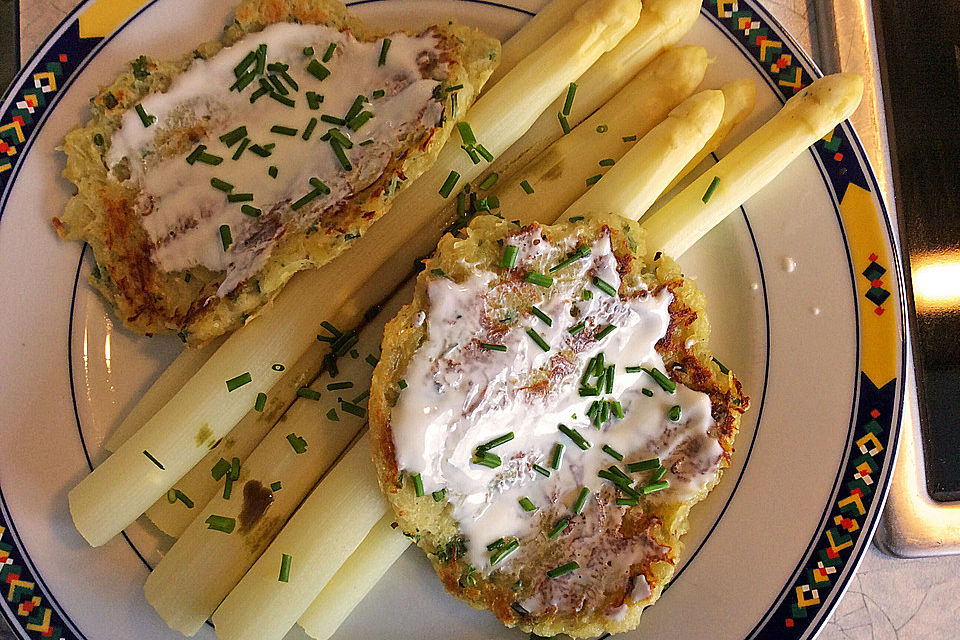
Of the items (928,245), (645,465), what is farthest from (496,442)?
(928,245)

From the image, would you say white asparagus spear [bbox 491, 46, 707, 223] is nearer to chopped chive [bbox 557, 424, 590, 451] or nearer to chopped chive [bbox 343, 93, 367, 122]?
chopped chive [bbox 343, 93, 367, 122]

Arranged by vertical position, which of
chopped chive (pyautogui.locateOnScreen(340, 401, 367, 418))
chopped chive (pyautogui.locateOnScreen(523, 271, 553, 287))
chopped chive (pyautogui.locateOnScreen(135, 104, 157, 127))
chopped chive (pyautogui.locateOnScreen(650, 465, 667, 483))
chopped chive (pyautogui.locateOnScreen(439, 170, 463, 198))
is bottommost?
chopped chive (pyautogui.locateOnScreen(650, 465, 667, 483))

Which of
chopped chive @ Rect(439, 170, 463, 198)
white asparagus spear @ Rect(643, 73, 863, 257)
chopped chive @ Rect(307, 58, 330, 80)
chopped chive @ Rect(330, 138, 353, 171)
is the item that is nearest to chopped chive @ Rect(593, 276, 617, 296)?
white asparagus spear @ Rect(643, 73, 863, 257)

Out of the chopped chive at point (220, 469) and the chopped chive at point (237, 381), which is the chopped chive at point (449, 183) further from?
the chopped chive at point (220, 469)

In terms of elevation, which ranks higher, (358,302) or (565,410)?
(358,302)

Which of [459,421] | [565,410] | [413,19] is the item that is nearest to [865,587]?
[565,410]

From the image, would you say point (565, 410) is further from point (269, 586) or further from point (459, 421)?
Answer: point (269, 586)

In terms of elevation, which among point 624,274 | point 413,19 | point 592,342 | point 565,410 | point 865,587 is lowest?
point 865,587
